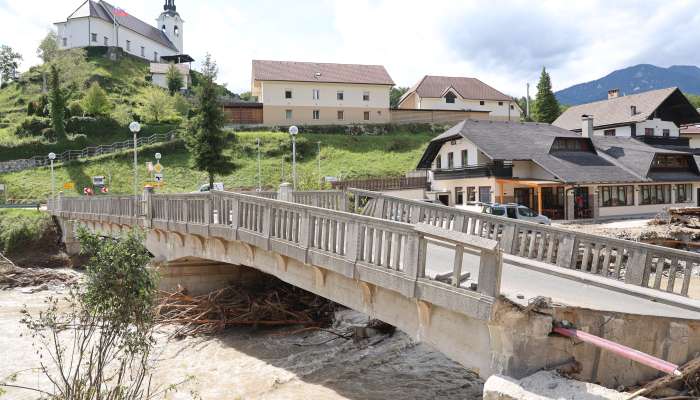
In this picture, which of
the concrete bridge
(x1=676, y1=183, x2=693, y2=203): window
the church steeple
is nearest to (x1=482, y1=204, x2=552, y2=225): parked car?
the concrete bridge

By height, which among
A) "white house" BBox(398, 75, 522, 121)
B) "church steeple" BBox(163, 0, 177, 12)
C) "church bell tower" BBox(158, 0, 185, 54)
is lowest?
"white house" BBox(398, 75, 522, 121)

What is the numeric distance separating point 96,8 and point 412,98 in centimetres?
6601

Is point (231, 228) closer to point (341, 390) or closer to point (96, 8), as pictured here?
point (341, 390)

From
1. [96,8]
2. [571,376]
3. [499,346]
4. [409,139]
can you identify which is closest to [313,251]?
[499,346]

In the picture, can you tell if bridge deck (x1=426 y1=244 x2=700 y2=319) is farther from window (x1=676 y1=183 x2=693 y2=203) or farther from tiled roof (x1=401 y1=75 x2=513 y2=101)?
tiled roof (x1=401 y1=75 x2=513 y2=101)

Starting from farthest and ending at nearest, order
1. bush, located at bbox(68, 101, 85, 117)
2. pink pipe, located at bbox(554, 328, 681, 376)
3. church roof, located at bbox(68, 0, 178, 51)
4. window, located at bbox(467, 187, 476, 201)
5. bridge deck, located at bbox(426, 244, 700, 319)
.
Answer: church roof, located at bbox(68, 0, 178, 51) < bush, located at bbox(68, 101, 85, 117) < window, located at bbox(467, 187, 476, 201) < bridge deck, located at bbox(426, 244, 700, 319) < pink pipe, located at bbox(554, 328, 681, 376)

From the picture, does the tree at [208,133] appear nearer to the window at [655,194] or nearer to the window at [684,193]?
the window at [655,194]

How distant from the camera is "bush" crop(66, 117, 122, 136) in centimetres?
6038

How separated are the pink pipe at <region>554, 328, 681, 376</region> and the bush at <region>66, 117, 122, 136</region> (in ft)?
209

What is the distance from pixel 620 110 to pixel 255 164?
36892 millimetres

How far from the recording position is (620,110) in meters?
52.5

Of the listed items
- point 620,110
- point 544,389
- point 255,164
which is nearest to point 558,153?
point 620,110

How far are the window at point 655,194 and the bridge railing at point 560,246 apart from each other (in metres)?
30.3

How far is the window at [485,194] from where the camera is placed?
3731 centimetres
